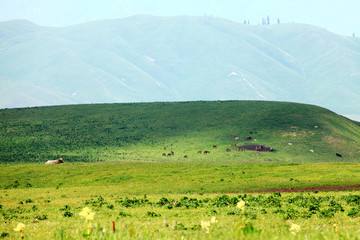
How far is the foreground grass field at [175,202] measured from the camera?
16616 mm

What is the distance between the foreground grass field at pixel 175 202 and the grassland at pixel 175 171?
0.42ft

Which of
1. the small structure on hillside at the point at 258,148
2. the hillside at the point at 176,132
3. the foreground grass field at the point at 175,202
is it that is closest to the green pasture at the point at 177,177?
the foreground grass field at the point at 175,202

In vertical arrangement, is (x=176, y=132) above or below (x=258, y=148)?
above

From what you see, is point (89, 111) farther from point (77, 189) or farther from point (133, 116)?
point (77, 189)

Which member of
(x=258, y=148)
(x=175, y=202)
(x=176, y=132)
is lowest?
(x=258, y=148)

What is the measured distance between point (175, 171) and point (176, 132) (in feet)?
191

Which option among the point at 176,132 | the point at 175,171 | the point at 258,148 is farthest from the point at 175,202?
the point at 176,132

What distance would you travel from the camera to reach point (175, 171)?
7169 cm

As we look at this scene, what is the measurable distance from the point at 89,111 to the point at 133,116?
17.4m

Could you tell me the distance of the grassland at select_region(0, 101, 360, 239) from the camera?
23812 mm

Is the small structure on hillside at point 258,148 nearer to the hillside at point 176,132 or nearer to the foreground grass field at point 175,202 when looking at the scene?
the hillside at point 176,132

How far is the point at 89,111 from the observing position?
15500 centimetres

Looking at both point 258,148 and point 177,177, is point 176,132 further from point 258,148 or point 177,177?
point 177,177

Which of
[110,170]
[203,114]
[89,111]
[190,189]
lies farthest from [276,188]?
[89,111]
